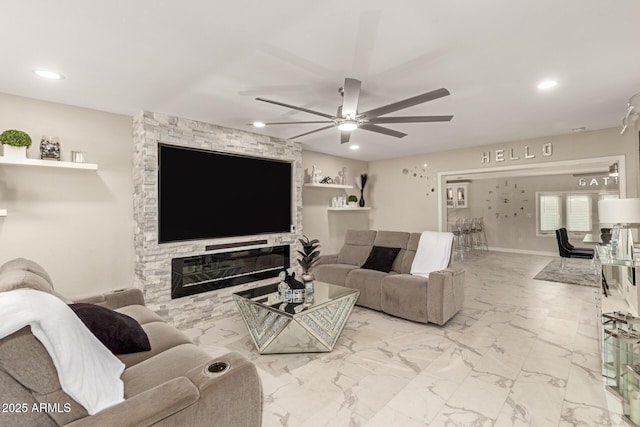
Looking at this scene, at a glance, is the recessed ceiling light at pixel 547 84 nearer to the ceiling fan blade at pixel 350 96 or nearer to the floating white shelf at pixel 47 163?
the ceiling fan blade at pixel 350 96

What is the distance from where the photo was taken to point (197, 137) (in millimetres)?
3891

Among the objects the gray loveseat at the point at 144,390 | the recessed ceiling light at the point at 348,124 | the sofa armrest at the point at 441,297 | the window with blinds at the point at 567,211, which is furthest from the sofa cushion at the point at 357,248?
the window with blinds at the point at 567,211

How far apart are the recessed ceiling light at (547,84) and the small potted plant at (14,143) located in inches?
190

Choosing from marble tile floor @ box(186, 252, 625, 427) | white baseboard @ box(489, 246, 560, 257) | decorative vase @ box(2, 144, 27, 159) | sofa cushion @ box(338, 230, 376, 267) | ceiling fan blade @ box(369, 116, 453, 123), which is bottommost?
marble tile floor @ box(186, 252, 625, 427)

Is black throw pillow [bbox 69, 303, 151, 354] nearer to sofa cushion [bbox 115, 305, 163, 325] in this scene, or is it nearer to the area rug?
sofa cushion [bbox 115, 305, 163, 325]

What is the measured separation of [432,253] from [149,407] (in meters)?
3.57

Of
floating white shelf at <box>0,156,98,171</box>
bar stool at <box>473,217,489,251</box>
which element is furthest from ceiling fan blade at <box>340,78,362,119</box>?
bar stool at <box>473,217,489,251</box>

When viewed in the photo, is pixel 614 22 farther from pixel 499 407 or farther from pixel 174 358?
pixel 174 358

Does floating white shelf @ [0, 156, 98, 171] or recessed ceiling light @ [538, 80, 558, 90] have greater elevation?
recessed ceiling light @ [538, 80, 558, 90]

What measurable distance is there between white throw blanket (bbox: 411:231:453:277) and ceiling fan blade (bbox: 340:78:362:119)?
2228 mm

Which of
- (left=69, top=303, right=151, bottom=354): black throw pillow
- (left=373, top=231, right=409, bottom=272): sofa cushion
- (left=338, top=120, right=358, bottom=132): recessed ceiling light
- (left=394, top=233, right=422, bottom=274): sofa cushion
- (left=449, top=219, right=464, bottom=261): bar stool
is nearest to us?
(left=69, top=303, right=151, bottom=354): black throw pillow

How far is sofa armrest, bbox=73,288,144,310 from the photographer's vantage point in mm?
2518

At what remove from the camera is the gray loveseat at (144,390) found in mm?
1006

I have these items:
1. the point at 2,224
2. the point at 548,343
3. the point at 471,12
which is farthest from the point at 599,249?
the point at 2,224
